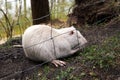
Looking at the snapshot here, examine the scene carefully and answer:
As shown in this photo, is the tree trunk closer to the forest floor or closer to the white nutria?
the forest floor

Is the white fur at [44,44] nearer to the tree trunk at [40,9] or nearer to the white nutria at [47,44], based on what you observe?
the white nutria at [47,44]

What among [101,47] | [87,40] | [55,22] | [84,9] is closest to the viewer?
[101,47]

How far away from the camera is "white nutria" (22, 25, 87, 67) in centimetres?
483

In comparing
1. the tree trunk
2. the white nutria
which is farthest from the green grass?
the tree trunk

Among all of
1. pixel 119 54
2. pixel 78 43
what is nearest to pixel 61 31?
pixel 78 43

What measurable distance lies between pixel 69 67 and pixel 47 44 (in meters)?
0.52

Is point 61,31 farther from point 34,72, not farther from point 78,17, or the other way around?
point 78,17

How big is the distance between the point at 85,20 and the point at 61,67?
7.95ft

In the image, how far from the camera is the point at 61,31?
528 centimetres

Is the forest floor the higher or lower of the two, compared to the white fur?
lower

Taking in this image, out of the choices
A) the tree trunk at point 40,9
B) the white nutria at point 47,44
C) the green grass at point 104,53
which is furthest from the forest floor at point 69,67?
the tree trunk at point 40,9

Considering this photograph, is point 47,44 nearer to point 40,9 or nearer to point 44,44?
point 44,44

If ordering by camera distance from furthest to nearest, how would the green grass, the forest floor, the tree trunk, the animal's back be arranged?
the tree trunk < the animal's back < the green grass < the forest floor

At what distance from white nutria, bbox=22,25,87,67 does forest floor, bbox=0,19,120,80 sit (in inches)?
4.0
